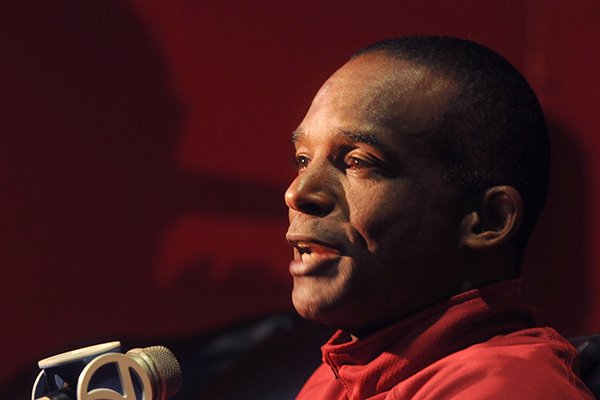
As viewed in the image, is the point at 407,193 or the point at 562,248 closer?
the point at 407,193

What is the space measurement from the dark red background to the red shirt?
60cm

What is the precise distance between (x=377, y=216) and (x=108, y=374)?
292 mm

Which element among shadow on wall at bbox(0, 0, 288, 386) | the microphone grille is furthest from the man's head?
shadow on wall at bbox(0, 0, 288, 386)

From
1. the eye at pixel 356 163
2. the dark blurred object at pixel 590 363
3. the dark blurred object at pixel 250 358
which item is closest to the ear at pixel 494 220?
the eye at pixel 356 163

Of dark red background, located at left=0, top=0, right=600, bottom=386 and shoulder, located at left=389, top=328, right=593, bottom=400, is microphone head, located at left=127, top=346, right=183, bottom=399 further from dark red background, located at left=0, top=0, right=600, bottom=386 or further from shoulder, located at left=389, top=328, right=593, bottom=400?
dark red background, located at left=0, top=0, right=600, bottom=386

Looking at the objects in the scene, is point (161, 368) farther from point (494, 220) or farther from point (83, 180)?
point (83, 180)

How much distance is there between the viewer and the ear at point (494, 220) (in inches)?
33.8

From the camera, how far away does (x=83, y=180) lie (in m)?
1.39

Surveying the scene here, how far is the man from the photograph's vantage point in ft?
2.77

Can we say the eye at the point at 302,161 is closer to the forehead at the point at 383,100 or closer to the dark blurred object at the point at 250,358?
the forehead at the point at 383,100

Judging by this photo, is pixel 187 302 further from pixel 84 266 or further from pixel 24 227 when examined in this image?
pixel 24 227

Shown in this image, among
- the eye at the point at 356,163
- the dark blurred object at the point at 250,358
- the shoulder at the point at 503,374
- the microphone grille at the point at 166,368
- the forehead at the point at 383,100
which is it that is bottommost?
the dark blurred object at the point at 250,358

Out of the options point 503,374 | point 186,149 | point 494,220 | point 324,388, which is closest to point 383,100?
point 494,220

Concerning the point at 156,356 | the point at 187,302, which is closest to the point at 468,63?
the point at 156,356
